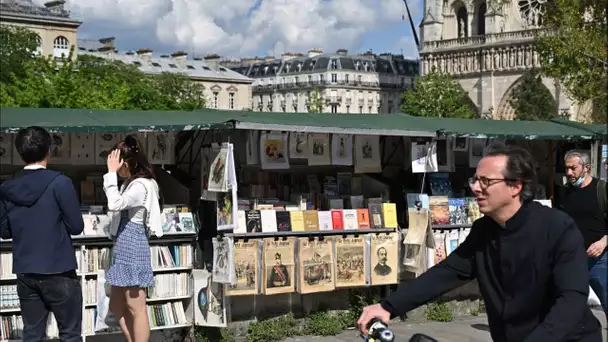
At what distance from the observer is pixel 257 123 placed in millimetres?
8906

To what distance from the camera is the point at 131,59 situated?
100750 mm

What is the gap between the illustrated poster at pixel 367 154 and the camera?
10.7 meters

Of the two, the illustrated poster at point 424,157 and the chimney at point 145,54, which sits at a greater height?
the chimney at point 145,54

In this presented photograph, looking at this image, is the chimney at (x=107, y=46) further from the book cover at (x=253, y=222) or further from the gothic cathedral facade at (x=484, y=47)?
the book cover at (x=253, y=222)

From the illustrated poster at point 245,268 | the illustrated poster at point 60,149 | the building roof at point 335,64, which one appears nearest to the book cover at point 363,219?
the illustrated poster at point 245,268

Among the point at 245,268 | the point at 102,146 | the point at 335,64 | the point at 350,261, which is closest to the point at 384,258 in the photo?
the point at 350,261

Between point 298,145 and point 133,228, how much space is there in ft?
10.2

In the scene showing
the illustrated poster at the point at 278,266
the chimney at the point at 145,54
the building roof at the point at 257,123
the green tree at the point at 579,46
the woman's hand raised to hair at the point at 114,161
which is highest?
Answer: the chimney at the point at 145,54

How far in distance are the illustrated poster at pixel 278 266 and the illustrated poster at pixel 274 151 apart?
762 mm

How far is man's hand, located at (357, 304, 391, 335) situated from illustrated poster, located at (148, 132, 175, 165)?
6201 mm

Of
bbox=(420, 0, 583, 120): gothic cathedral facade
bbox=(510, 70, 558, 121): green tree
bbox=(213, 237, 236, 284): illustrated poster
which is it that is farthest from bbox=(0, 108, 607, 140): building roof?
bbox=(420, 0, 583, 120): gothic cathedral facade

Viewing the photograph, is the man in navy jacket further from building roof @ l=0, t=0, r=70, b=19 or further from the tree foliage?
building roof @ l=0, t=0, r=70, b=19

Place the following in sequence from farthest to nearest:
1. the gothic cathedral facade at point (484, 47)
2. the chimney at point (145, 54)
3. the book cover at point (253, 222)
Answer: the chimney at point (145, 54) < the gothic cathedral facade at point (484, 47) < the book cover at point (253, 222)

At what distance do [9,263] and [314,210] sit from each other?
3.02 meters
